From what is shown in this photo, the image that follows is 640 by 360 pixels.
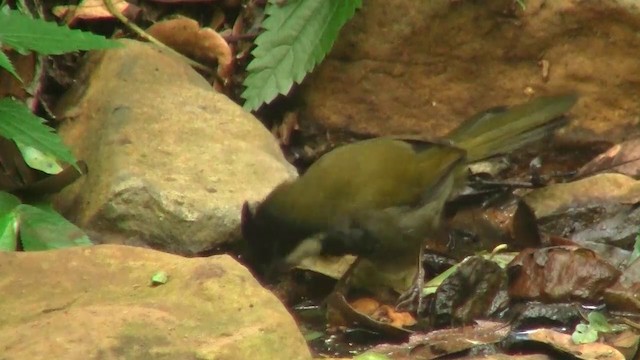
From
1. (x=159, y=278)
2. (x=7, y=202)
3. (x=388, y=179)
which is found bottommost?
(x=7, y=202)

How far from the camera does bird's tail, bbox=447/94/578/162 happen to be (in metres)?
4.24

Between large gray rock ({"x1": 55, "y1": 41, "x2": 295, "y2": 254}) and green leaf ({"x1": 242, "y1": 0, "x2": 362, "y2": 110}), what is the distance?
145 millimetres

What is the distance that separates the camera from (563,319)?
328 cm

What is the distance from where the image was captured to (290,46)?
14.5 ft

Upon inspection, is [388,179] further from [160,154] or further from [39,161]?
[39,161]

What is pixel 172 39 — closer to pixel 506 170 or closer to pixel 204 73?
pixel 204 73

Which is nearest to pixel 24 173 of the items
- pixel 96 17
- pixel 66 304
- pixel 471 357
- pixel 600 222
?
pixel 96 17

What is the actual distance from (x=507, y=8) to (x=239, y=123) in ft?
3.55

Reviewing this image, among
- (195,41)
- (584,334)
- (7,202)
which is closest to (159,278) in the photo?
(7,202)

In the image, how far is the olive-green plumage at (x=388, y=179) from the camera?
3586mm

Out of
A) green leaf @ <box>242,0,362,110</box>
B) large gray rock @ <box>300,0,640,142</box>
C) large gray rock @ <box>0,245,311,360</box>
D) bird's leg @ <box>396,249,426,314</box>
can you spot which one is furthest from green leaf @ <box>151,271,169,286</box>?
large gray rock @ <box>300,0,640,142</box>

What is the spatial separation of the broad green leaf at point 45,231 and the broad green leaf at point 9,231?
2cm

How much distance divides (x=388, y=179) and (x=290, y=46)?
2.42ft

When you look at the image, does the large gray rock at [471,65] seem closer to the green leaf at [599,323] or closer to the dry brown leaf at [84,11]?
the dry brown leaf at [84,11]
